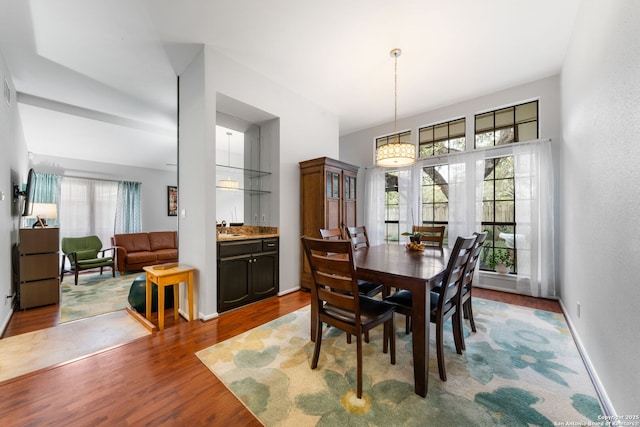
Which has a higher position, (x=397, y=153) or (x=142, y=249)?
(x=397, y=153)

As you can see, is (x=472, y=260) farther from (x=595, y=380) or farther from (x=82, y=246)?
(x=82, y=246)

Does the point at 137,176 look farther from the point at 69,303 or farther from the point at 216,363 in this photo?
the point at 216,363

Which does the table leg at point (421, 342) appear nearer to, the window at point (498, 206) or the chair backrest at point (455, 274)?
the chair backrest at point (455, 274)

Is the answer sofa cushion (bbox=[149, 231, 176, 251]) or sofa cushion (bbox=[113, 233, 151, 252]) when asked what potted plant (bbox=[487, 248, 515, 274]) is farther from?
sofa cushion (bbox=[113, 233, 151, 252])

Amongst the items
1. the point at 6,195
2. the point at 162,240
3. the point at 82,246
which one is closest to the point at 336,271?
the point at 6,195

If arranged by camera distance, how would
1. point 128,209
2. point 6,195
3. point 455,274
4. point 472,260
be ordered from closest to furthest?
point 455,274
point 472,260
point 6,195
point 128,209

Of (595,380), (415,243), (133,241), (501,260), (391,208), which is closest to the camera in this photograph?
(595,380)

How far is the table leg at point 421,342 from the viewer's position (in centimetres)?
156

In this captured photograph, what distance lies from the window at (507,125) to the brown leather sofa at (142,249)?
6546 mm

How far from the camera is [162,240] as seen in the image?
584cm

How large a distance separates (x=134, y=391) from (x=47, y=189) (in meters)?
6.05

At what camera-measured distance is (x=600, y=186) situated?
5.62 feet

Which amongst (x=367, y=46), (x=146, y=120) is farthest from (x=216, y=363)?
(x=146, y=120)

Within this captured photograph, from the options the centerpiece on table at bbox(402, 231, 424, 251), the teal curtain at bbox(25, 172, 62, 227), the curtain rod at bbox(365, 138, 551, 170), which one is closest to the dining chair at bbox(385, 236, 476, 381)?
the centerpiece on table at bbox(402, 231, 424, 251)
